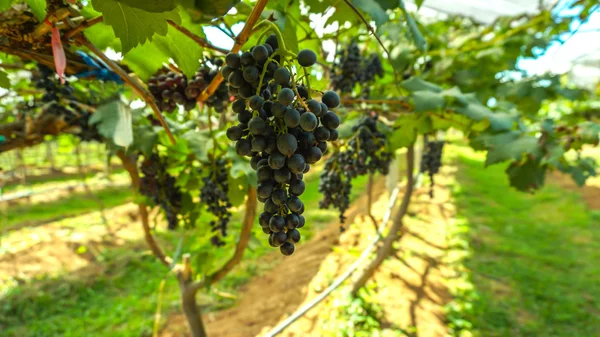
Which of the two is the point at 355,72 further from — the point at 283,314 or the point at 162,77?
the point at 283,314

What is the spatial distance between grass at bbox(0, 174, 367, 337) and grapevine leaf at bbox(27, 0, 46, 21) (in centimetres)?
368

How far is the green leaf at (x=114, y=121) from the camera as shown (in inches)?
53.8

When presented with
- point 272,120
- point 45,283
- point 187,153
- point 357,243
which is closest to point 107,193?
point 45,283

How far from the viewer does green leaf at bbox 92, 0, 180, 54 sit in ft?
2.58

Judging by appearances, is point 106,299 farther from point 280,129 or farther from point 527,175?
point 280,129

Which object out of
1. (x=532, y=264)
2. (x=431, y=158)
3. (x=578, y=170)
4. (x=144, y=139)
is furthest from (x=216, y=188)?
(x=532, y=264)

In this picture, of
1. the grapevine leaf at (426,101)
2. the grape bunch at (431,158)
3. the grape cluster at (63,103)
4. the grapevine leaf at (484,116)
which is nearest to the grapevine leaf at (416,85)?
the grapevine leaf at (426,101)

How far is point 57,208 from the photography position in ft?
30.9

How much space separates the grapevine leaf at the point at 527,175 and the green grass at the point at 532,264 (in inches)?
81.0

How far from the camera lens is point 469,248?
6008mm

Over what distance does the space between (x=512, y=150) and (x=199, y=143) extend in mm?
1685

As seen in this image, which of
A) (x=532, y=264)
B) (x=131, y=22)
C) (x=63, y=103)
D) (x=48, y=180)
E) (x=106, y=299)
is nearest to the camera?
(x=131, y=22)

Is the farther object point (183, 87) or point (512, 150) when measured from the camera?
point (512, 150)

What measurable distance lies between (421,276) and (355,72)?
339cm
